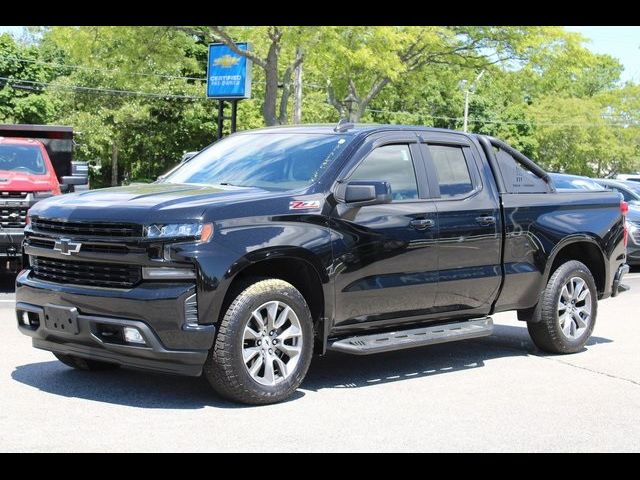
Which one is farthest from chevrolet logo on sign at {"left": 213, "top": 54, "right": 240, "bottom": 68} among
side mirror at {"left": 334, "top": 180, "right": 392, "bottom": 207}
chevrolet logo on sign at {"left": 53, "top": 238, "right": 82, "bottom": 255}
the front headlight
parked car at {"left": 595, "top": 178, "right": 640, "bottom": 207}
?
the front headlight

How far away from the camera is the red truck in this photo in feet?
42.6

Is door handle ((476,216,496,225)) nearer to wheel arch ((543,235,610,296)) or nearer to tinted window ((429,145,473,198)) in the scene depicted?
tinted window ((429,145,473,198))

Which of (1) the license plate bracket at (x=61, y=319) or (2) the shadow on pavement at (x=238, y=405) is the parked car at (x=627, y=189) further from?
(1) the license plate bracket at (x=61, y=319)

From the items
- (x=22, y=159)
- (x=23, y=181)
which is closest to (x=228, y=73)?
(x=22, y=159)

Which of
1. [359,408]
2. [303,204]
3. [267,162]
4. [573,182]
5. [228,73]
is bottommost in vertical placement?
[359,408]

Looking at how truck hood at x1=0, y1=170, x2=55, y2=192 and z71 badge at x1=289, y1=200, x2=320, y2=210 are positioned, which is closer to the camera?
z71 badge at x1=289, y1=200, x2=320, y2=210

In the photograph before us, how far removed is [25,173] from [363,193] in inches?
311

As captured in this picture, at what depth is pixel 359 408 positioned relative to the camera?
21.7 ft

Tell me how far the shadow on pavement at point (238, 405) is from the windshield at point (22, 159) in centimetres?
651

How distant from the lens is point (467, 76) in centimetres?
3416

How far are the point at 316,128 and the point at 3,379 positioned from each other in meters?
2.98

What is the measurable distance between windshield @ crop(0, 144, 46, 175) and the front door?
7.56 meters

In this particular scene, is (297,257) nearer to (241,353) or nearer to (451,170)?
(241,353)

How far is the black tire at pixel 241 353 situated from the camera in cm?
638
